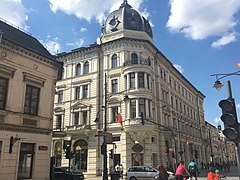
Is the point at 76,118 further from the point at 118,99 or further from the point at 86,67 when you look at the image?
the point at 86,67

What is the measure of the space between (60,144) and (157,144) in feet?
45.9

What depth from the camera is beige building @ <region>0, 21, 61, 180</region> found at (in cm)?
1630

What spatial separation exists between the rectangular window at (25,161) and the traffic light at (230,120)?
14.5 metres

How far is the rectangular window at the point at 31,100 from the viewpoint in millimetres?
18250

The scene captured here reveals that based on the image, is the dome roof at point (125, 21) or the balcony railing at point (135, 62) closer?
the balcony railing at point (135, 62)

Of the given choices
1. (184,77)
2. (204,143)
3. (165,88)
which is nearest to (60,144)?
(165,88)

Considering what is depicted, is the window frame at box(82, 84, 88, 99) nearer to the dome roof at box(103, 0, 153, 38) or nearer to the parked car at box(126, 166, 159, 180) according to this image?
the dome roof at box(103, 0, 153, 38)

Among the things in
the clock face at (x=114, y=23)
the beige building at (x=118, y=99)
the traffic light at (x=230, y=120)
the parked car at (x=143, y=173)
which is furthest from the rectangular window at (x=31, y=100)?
the clock face at (x=114, y=23)

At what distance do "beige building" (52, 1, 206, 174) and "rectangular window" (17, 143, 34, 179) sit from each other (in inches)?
540

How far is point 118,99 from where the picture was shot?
1353 inches

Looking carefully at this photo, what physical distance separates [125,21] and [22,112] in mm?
25117

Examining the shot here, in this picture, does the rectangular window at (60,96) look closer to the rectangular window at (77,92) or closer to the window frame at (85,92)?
the rectangular window at (77,92)

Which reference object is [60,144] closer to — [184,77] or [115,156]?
[115,156]

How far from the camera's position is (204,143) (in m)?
62.5
